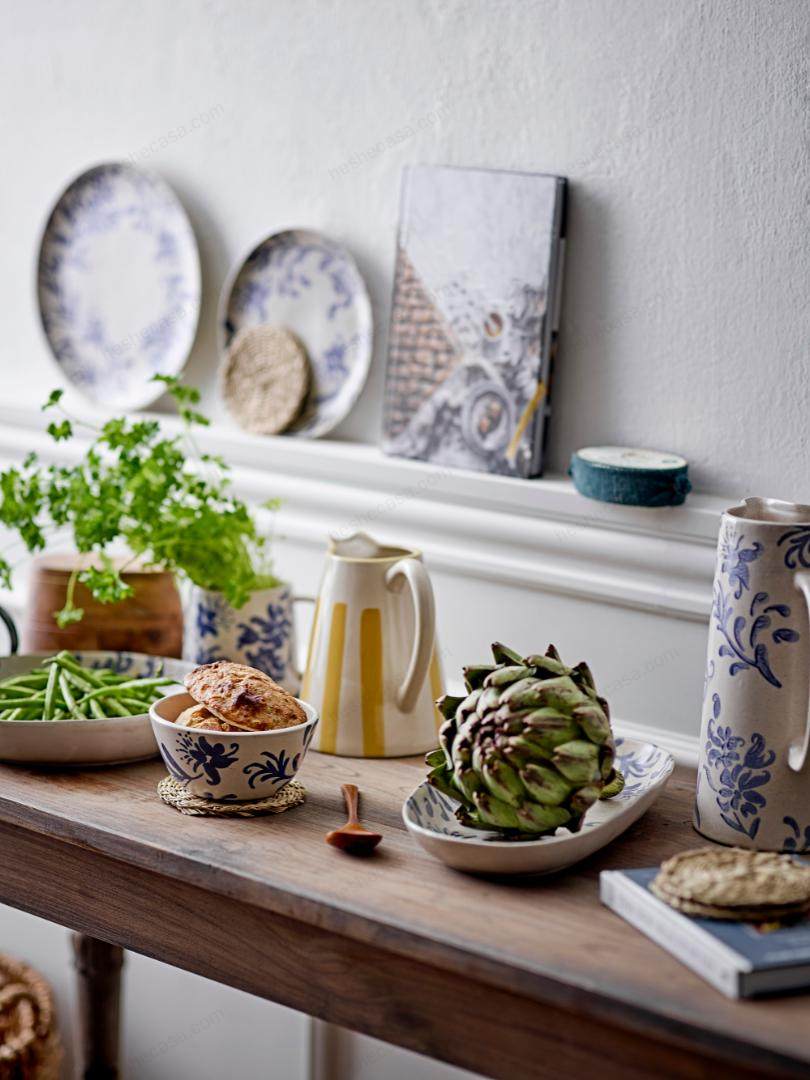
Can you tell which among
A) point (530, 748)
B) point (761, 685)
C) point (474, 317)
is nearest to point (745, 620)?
point (761, 685)

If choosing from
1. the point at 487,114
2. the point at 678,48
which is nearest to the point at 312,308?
the point at 487,114

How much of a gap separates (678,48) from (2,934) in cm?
156

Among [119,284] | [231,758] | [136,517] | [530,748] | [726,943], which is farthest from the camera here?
[119,284]

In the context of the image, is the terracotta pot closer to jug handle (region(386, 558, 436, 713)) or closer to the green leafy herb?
the green leafy herb

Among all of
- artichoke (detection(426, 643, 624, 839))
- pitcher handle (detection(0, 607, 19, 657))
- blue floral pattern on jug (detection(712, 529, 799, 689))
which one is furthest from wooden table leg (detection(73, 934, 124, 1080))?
blue floral pattern on jug (detection(712, 529, 799, 689))

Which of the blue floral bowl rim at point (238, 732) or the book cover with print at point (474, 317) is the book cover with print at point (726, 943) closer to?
the blue floral bowl rim at point (238, 732)

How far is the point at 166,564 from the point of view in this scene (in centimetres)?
134

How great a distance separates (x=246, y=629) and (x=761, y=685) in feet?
1.77

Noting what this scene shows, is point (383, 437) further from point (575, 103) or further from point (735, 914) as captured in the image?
point (735, 914)

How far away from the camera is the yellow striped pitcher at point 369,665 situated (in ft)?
3.99

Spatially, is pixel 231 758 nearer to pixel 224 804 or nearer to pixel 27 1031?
pixel 224 804

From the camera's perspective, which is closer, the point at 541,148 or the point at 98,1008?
the point at 541,148

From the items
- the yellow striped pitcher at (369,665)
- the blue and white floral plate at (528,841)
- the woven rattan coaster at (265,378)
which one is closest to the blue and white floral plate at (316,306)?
the woven rattan coaster at (265,378)

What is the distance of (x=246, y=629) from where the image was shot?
1.33 metres
